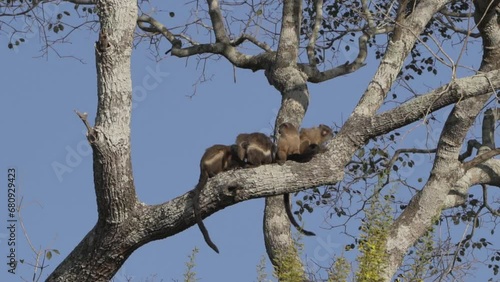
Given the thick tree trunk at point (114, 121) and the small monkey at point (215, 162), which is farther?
the small monkey at point (215, 162)

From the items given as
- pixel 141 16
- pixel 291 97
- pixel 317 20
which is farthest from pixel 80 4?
pixel 291 97

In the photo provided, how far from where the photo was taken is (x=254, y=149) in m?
6.88

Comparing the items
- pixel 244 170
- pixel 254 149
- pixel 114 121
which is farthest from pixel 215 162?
pixel 114 121

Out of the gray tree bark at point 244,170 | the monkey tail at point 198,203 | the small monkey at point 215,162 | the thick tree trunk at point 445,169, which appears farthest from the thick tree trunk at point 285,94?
the thick tree trunk at point 445,169

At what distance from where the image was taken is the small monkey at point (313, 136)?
738cm

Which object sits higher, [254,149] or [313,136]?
[313,136]

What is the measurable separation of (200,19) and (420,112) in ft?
14.1

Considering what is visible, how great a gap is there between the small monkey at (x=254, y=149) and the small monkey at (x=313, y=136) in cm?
42

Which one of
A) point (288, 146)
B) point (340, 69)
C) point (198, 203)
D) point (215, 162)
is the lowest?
point (198, 203)

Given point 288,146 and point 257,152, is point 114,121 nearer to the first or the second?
point 257,152

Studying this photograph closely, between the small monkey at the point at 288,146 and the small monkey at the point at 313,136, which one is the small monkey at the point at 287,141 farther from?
the small monkey at the point at 313,136

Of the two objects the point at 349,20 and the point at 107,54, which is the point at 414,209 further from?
the point at 349,20

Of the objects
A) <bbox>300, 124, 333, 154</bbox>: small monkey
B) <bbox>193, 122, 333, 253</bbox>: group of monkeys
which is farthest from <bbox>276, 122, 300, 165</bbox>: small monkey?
<bbox>300, 124, 333, 154</bbox>: small monkey

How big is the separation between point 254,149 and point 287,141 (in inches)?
9.6
